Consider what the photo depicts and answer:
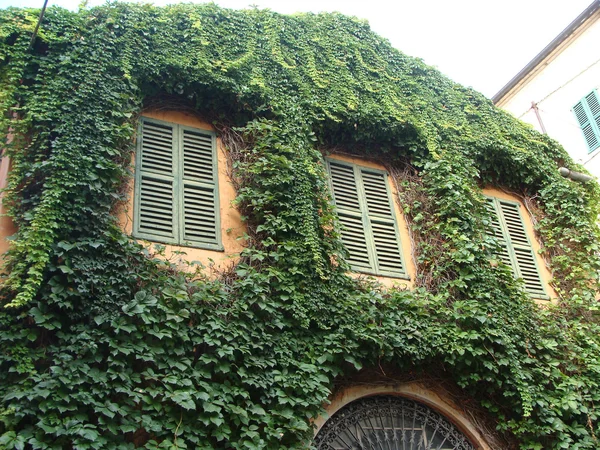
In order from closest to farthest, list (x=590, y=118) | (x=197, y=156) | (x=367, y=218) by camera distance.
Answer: (x=197, y=156) → (x=367, y=218) → (x=590, y=118)

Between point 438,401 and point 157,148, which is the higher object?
point 157,148

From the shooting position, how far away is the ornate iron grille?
7556 millimetres

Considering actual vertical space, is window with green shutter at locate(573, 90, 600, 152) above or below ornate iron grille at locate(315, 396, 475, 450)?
above

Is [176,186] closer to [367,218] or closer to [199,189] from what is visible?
[199,189]

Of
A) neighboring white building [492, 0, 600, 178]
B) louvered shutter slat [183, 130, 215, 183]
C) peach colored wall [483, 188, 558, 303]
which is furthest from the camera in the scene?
neighboring white building [492, 0, 600, 178]

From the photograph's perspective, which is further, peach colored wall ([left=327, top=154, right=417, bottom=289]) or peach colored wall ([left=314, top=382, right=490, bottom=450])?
peach colored wall ([left=327, top=154, right=417, bottom=289])

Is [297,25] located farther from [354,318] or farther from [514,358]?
[514,358]

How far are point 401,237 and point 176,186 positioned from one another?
3252 mm

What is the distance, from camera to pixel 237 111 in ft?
30.0

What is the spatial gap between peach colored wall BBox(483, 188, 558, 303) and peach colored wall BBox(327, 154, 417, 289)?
1981 mm

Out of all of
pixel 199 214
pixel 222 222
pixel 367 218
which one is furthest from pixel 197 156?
pixel 367 218

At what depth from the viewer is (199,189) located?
8359 mm

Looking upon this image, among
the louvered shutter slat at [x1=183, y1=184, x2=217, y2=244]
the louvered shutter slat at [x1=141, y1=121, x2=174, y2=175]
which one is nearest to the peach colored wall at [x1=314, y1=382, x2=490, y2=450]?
the louvered shutter slat at [x1=183, y1=184, x2=217, y2=244]

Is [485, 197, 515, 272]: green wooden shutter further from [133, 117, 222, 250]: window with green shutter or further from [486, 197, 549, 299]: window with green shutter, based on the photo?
[133, 117, 222, 250]: window with green shutter
